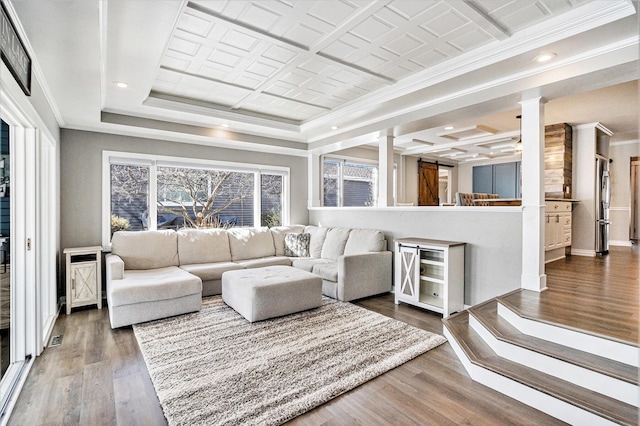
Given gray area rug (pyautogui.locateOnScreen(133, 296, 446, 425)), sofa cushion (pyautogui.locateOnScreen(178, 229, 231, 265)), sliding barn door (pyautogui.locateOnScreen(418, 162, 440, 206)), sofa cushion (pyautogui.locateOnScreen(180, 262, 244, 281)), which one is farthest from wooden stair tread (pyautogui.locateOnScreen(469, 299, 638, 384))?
sliding barn door (pyautogui.locateOnScreen(418, 162, 440, 206))

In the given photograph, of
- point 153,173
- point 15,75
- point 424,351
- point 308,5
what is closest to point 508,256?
point 424,351

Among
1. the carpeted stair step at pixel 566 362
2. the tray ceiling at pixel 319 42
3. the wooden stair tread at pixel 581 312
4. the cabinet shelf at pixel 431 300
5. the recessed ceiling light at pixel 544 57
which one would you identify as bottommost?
the cabinet shelf at pixel 431 300

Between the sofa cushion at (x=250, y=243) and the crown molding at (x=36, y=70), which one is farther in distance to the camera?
the sofa cushion at (x=250, y=243)

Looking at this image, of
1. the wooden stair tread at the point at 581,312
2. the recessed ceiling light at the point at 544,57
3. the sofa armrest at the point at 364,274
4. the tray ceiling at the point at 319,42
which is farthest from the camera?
the sofa armrest at the point at 364,274

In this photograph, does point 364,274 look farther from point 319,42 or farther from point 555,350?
point 319,42

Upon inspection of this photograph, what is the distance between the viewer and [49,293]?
3.51 meters

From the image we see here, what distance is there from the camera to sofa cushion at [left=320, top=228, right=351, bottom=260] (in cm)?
507

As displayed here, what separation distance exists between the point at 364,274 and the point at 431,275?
2.81 feet

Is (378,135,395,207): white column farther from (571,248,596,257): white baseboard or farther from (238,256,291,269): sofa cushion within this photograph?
(571,248,596,257): white baseboard

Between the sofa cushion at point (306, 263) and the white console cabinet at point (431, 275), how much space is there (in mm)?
1233

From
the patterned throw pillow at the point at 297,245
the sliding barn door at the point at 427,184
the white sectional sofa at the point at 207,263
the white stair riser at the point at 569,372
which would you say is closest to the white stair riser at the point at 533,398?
the white stair riser at the point at 569,372

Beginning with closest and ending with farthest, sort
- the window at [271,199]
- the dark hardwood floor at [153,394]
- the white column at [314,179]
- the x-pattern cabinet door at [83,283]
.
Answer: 1. the dark hardwood floor at [153,394]
2. the x-pattern cabinet door at [83,283]
3. the window at [271,199]
4. the white column at [314,179]

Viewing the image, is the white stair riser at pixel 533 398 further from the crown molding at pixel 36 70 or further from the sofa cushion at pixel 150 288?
the crown molding at pixel 36 70

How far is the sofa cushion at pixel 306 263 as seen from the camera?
15.5ft
